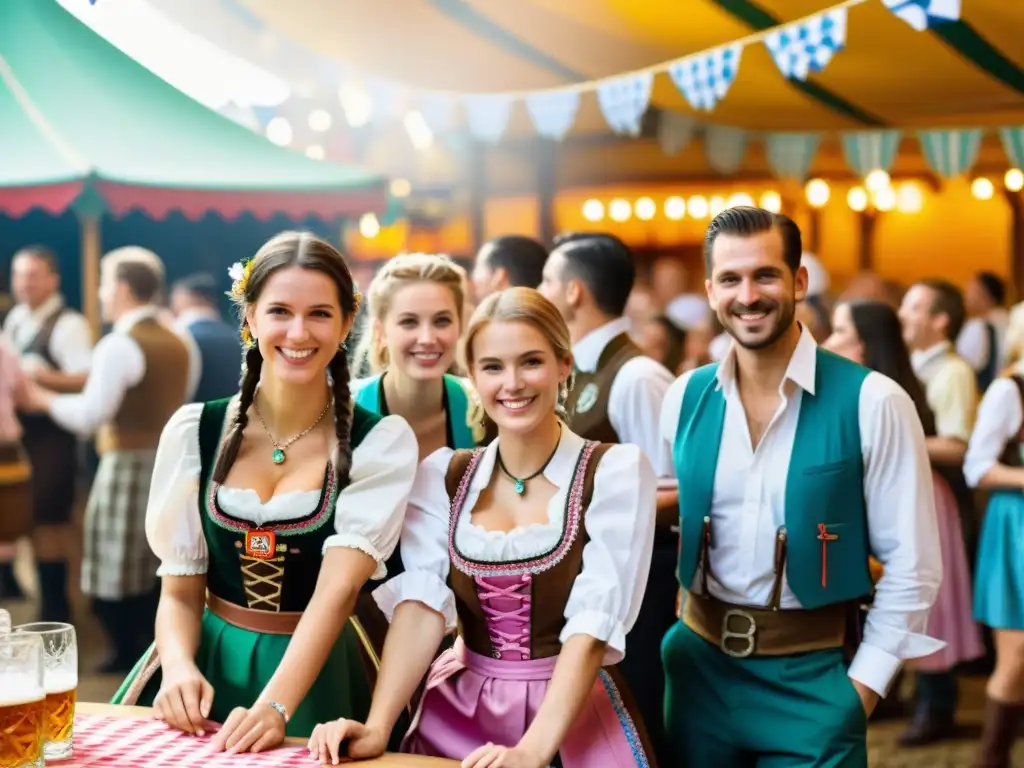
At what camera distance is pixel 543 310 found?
188 cm

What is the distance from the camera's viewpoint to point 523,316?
1.86 meters

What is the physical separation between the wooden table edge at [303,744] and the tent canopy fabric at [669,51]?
4549mm

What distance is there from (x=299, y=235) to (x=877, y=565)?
1.17m

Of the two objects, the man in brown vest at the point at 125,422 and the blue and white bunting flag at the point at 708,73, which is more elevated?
the blue and white bunting flag at the point at 708,73

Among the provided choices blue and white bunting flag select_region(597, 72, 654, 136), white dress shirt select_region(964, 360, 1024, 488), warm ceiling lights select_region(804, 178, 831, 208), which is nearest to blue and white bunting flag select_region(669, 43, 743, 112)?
blue and white bunting flag select_region(597, 72, 654, 136)

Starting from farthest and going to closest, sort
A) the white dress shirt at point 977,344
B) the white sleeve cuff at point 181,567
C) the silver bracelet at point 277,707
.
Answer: the white dress shirt at point 977,344 → the white sleeve cuff at point 181,567 → the silver bracelet at point 277,707

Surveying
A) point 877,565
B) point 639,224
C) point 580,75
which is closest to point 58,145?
point 580,75

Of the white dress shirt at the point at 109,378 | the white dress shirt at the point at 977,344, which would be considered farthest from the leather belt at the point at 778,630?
the white dress shirt at the point at 977,344

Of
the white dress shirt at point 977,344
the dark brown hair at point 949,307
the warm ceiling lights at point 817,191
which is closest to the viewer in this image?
the dark brown hair at point 949,307

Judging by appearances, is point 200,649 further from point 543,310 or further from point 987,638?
point 987,638

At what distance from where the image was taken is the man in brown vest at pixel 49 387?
17.0 ft

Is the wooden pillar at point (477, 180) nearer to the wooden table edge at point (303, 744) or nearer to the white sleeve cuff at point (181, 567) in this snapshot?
the white sleeve cuff at point (181, 567)

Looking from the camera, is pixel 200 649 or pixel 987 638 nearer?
pixel 200 649

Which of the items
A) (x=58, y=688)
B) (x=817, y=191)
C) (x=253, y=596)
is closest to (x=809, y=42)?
(x=253, y=596)
